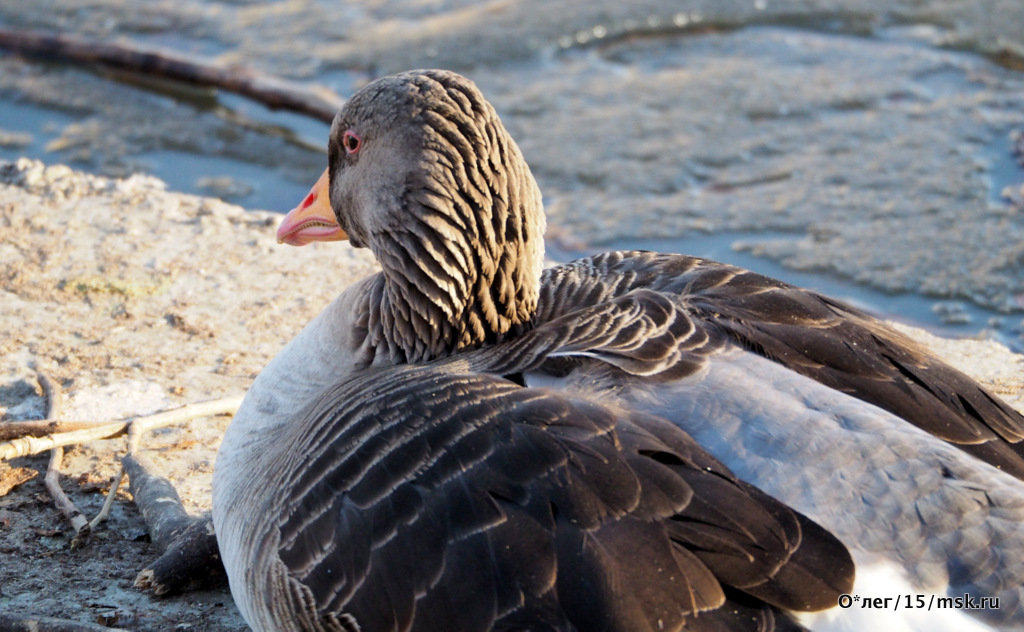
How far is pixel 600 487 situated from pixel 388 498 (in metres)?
0.61

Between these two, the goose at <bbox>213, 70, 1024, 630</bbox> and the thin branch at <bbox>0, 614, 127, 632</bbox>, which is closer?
the goose at <bbox>213, 70, 1024, 630</bbox>

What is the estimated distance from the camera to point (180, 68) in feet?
33.5

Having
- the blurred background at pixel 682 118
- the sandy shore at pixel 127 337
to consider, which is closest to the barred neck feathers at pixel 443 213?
the sandy shore at pixel 127 337

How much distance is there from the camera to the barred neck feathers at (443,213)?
13.1ft

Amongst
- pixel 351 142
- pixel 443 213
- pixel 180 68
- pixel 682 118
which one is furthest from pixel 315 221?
pixel 180 68

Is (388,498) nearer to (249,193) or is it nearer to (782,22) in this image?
(249,193)

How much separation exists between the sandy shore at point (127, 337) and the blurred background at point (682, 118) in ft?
4.95

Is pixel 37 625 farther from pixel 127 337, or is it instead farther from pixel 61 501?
pixel 127 337

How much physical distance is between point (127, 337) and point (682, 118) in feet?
17.9

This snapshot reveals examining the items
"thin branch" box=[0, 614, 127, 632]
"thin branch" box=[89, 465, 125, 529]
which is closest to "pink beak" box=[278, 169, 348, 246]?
"thin branch" box=[89, 465, 125, 529]

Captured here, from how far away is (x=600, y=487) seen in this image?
3182mm

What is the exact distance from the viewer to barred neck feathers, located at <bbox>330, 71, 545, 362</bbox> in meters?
4.00

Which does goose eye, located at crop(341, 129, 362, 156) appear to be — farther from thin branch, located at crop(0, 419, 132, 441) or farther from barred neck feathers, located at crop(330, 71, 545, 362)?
thin branch, located at crop(0, 419, 132, 441)

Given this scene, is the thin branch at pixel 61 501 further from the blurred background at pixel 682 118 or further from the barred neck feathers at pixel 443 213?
the blurred background at pixel 682 118
